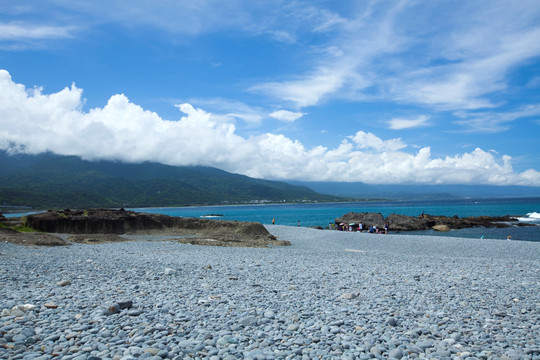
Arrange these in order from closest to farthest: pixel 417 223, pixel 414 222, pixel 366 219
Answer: pixel 417 223 < pixel 414 222 < pixel 366 219

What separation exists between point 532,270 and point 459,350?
41.4ft

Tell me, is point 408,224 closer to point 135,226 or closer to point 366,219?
point 366,219

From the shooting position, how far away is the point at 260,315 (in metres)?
8.16

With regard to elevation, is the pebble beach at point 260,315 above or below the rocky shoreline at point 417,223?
above

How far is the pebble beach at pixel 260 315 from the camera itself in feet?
20.5

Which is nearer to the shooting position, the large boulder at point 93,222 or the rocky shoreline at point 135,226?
the rocky shoreline at point 135,226

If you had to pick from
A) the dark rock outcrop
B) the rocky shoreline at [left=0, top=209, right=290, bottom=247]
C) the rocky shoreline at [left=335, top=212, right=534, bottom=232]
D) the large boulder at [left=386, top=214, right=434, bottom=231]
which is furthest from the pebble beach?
the dark rock outcrop

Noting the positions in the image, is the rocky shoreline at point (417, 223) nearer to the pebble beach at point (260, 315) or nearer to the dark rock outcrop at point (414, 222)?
the dark rock outcrop at point (414, 222)

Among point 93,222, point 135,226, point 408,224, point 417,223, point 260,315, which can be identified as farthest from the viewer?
point 417,223

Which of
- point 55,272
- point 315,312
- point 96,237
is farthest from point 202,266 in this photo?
point 96,237

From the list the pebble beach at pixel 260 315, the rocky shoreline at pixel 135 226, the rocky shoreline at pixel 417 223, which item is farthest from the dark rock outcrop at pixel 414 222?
the pebble beach at pixel 260 315

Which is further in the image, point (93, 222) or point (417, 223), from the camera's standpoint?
point (417, 223)

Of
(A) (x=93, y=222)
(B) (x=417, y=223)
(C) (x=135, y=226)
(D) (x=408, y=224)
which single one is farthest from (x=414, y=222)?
(A) (x=93, y=222)

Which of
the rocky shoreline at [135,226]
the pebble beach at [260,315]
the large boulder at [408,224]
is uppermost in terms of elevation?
the pebble beach at [260,315]
